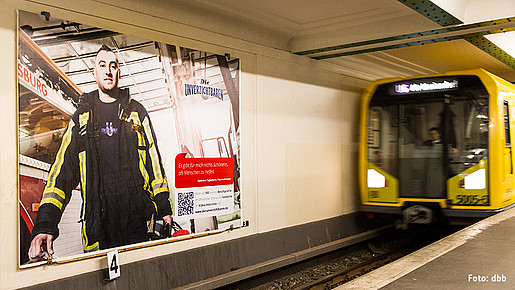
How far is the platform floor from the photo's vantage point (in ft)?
13.1

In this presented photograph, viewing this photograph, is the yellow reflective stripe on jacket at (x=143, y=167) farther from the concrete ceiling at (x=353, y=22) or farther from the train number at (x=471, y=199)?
the train number at (x=471, y=199)

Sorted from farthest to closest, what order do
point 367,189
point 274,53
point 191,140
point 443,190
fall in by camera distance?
1. point 367,189
2. point 443,190
3. point 274,53
4. point 191,140

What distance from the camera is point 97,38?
16.8ft

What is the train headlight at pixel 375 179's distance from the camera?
8.97 metres

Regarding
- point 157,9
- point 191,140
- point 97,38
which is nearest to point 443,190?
point 191,140

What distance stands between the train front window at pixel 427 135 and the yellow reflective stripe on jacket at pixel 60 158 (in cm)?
588

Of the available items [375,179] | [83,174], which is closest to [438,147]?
[375,179]

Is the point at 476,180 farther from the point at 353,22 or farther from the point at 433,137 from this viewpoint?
the point at 353,22

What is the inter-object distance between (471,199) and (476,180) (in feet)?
1.09

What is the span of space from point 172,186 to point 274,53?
9.72 feet

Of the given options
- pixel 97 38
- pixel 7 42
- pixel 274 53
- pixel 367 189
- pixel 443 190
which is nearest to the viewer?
pixel 7 42

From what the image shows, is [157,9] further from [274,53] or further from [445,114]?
[445,114]

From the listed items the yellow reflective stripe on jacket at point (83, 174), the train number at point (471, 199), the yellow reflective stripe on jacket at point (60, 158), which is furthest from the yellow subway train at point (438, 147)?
the yellow reflective stripe on jacket at point (60, 158)

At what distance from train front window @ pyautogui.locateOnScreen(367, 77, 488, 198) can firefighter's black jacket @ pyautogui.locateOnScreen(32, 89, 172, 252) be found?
15.7ft
